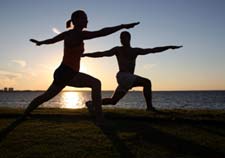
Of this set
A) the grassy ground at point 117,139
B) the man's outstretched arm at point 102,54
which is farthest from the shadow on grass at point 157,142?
the man's outstretched arm at point 102,54

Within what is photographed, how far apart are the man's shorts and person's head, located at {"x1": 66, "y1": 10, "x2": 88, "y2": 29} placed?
2.79 m

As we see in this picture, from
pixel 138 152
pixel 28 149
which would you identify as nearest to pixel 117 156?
pixel 138 152

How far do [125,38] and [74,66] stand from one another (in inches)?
122

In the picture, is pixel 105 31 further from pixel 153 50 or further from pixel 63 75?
pixel 153 50

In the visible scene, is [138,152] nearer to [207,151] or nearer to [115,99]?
[207,151]

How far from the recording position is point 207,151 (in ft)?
19.2

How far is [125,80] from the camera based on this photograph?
1097 centimetres

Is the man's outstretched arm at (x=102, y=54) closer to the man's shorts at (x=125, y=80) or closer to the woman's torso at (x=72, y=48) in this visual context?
the man's shorts at (x=125, y=80)

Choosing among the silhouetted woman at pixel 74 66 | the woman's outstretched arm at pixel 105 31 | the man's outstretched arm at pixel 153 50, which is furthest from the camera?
the man's outstretched arm at pixel 153 50

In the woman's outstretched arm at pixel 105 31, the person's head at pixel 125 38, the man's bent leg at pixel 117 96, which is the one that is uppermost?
the person's head at pixel 125 38

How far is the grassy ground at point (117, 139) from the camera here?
5609 millimetres

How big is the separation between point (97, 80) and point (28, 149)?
3296mm

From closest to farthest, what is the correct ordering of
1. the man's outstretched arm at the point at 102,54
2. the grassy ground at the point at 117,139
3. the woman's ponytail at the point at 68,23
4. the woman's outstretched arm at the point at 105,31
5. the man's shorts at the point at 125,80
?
1. the grassy ground at the point at 117,139
2. the woman's outstretched arm at the point at 105,31
3. the woman's ponytail at the point at 68,23
4. the man's outstretched arm at the point at 102,54
5. the man's shorts at the point at 125,80

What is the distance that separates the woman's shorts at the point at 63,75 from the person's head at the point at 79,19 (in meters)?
1.02
